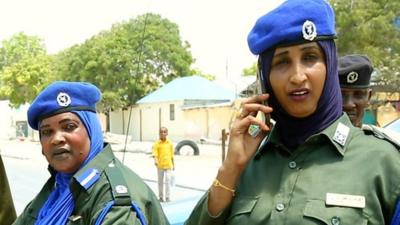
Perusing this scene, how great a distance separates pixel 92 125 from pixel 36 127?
0.92ft

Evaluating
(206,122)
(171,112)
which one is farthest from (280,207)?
(171,112)

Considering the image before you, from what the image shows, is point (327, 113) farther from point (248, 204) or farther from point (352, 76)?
point (352, 76)

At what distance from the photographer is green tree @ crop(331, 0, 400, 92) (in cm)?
1661

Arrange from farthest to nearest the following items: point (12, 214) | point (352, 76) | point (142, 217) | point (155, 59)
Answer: point (155, 59) → point (12, 214) → point (352, 76) → point (142, 217)

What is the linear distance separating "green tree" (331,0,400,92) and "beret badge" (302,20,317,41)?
50.8ft

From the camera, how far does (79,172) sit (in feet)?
7.80

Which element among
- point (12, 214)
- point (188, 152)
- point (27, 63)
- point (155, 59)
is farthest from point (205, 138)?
point (12, 214)

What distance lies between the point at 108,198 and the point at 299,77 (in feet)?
3.50

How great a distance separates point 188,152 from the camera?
24891mm

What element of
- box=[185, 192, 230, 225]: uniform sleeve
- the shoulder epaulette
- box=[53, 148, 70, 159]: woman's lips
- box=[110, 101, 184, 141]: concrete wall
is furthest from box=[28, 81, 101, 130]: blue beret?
box=[110, 101, 184, 141]: concrete wall

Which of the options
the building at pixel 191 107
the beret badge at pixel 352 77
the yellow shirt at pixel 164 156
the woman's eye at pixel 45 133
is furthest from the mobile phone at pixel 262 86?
the building at pixel 191 107

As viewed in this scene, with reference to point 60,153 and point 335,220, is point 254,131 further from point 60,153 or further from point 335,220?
point 60,153

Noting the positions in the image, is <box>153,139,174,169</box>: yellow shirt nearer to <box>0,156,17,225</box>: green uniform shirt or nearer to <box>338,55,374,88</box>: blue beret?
<box>0,156,17,225</box>: green uniform shirt

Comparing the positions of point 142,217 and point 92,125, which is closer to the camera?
point 142,217
